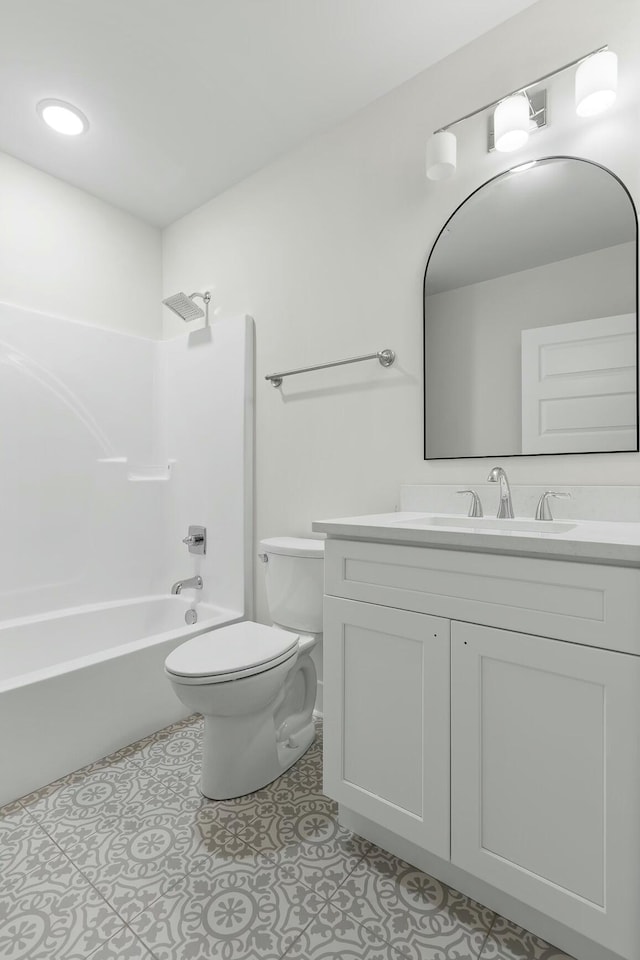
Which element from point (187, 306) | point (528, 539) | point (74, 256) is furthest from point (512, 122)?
point (74, 256)

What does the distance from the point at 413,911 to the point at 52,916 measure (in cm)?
85

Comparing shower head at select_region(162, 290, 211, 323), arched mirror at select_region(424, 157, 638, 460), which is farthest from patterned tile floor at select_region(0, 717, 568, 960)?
shower head at select_region(162, 290, 211, 323)

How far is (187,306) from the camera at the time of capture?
2.40 m

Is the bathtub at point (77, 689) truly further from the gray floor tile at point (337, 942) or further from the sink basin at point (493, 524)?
the sink basin at point (493, 524)

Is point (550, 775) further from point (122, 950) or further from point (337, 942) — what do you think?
point (122, 950)

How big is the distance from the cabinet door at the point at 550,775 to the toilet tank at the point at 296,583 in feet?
A: 2.63

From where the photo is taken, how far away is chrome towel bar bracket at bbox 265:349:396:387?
6.13 ft

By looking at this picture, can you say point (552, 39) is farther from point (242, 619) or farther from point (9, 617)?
point (9, 617)

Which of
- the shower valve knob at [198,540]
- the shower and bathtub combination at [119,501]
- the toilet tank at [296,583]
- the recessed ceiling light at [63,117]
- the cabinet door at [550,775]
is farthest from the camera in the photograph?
the shower valve knob at [198,540]

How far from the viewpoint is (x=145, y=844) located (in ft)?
4.42

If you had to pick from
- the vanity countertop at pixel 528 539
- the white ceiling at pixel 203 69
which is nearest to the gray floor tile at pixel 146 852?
the vanity countertop at pixel 528 539

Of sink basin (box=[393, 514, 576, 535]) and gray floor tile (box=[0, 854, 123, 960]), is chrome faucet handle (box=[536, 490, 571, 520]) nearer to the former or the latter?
sink basin (box=[393, 514, 576, 535])

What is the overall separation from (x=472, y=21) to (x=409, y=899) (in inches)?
103

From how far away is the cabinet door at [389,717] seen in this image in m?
1.12
